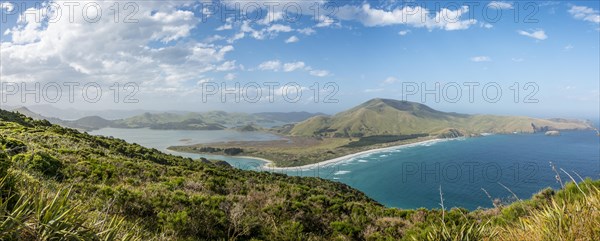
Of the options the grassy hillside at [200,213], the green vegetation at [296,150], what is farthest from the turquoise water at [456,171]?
the grassy hillside at [200,213]

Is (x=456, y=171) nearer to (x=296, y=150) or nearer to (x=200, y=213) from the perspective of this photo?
(x=296, y=150)

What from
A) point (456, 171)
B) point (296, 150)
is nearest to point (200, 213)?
point (456, 171)

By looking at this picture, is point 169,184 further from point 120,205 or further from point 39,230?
point 39,230

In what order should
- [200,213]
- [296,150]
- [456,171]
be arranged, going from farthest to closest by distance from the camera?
[296,150], [456,171], [200,213]

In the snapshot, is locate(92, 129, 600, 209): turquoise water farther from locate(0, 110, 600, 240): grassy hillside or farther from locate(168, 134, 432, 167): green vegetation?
locate(0, 110, 600, 240): grassy hillside

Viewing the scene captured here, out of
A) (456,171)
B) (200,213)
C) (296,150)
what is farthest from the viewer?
(296,150)

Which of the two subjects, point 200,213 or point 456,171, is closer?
point 200,213

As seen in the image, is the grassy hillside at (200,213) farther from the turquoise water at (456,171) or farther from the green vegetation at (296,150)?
the green vegetation at (296,150)
